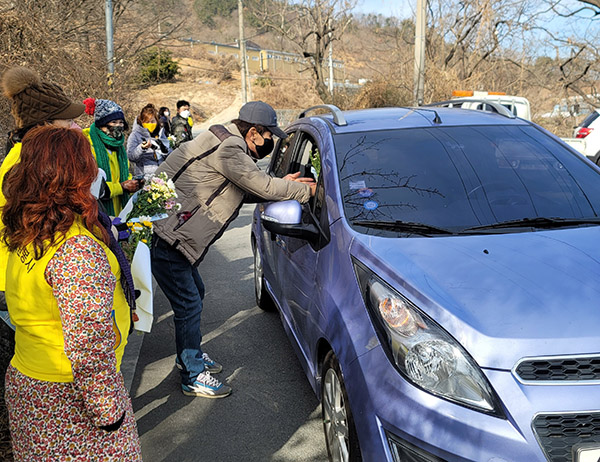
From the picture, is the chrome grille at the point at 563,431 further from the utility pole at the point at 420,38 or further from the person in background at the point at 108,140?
the utility pole at the point at 420,38

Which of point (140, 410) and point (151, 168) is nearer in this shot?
point (140, 410)

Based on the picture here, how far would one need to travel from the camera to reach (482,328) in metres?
2.16

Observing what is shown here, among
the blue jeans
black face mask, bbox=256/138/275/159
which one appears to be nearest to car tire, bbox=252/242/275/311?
the blue jeans

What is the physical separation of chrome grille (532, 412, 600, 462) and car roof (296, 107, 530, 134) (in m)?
2.25

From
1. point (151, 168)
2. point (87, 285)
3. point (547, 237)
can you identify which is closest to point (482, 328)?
point (547, 237)

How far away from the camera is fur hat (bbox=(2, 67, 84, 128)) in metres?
3.27

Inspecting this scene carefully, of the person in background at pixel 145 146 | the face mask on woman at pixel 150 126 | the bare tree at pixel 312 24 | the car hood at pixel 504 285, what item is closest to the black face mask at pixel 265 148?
the car hood at pixel 504 285

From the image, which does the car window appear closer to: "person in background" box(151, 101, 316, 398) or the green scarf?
"person in background" box(151, 101, 316, 398)

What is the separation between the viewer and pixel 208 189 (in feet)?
12.3

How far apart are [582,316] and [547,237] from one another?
0.73 meters

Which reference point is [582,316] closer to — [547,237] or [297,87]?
[547,237]

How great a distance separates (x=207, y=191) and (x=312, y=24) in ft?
77.0

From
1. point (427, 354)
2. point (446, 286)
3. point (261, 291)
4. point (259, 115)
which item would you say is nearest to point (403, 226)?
point (446, 286)

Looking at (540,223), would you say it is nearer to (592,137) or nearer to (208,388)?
(208,388)
